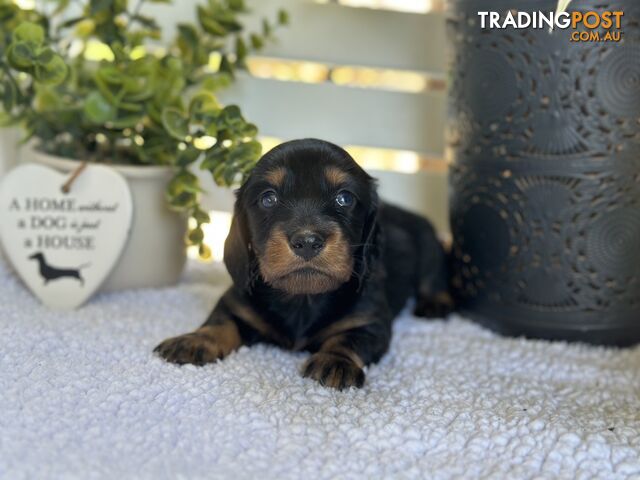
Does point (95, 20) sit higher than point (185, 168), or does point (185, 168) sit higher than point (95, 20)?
point (95, 20)

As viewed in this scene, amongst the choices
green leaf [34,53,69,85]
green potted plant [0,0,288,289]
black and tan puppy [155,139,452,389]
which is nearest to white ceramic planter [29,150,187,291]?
green potted plant [0,0,288,289]

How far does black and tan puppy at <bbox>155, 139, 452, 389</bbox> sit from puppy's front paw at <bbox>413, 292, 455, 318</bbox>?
18.6 inches

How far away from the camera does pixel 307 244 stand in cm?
197

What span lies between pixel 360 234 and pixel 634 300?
1.01 m

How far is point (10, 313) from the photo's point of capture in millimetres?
2420

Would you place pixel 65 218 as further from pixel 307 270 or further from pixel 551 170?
pixel 551 170

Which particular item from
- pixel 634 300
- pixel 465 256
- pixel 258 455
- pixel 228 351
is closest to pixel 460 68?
pixel 465 256

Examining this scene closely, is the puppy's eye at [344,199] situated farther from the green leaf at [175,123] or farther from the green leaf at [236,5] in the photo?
the green leaf at [236,5]

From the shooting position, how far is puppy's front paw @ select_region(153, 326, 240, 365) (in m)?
2.10

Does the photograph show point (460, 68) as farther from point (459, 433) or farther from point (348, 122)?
point (459, 433)

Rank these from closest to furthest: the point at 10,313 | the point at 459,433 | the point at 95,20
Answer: the point at 459,433, the point at 10,313, the point at 95,20

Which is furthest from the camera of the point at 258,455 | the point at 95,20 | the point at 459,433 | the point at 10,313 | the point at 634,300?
the point at 95,20

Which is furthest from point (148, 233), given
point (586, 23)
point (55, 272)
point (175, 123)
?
point (586, 23)

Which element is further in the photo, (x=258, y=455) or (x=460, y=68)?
(x=460, y=68)
